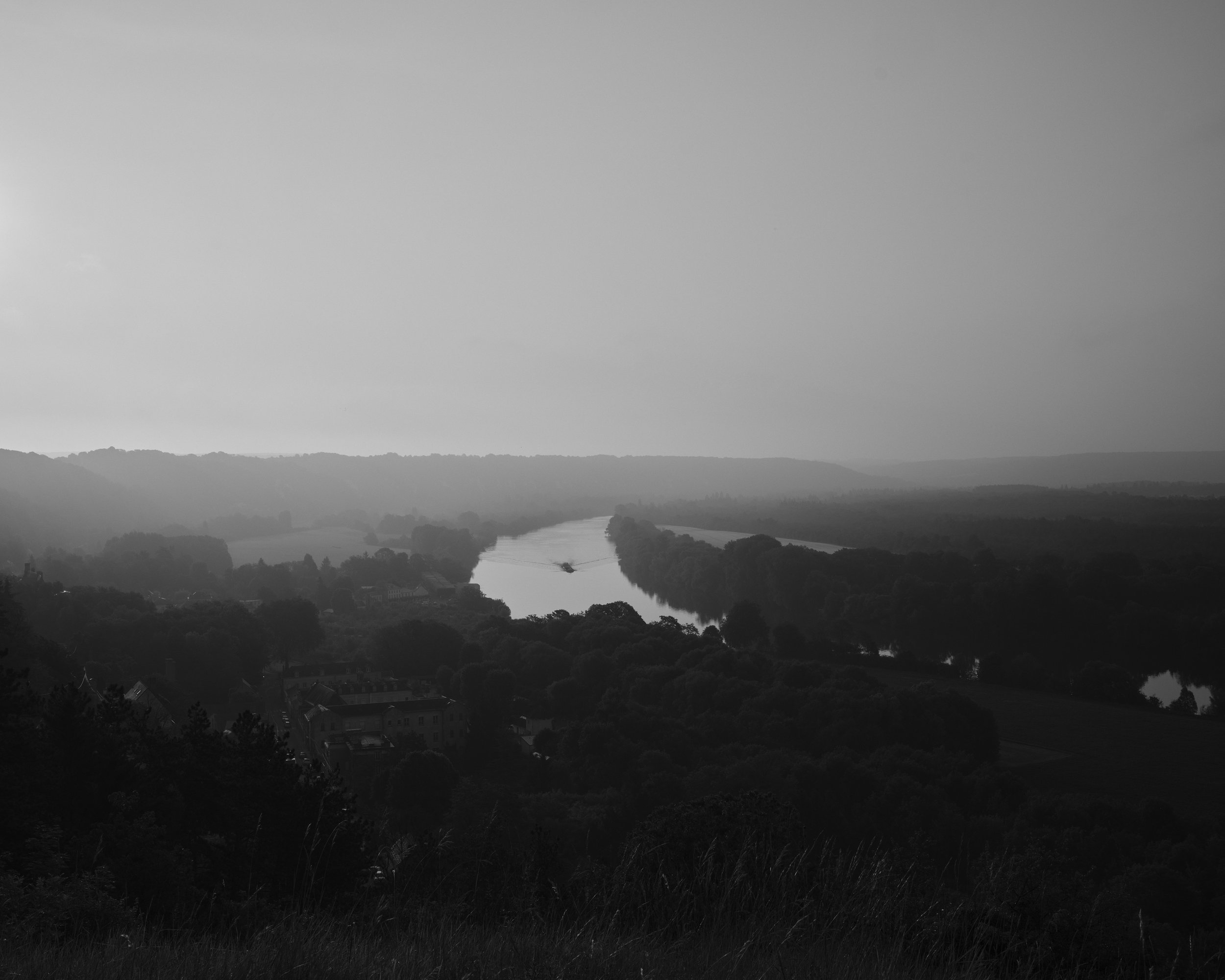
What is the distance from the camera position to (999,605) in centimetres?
2386

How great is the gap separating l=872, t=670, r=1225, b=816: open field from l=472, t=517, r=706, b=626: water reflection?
1018 centimetres

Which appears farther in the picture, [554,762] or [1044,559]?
[1044,559]

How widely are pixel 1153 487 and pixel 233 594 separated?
2438 inches

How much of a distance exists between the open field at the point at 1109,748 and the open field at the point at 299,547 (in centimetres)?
3011

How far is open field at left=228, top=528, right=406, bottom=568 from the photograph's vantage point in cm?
4134

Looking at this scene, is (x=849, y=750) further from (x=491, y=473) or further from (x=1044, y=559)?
(x=491, y=473)

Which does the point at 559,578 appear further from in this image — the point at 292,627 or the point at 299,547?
the point at 292,627

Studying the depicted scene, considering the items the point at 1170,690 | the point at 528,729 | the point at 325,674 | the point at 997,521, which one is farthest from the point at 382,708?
the point at 997,521

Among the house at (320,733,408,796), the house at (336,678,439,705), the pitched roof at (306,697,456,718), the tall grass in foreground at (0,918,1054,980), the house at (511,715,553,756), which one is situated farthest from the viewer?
the house at (336,678,439,705)

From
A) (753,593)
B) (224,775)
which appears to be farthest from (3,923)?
(753,593)

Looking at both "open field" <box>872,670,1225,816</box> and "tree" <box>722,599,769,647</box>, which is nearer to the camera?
"open field" <box>872,670,1225,816</box>

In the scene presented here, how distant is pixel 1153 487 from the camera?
6228cm

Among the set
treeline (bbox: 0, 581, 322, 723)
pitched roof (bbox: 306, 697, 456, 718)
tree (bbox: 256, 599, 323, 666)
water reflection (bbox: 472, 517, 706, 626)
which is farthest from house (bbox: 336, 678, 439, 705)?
water reflection (bbox: 472, 517, 706, 626)

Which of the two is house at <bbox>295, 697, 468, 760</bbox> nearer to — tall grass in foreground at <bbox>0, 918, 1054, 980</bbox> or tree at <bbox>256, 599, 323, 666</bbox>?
tree at <bbox>256, 599, 323, 666</bbox>
